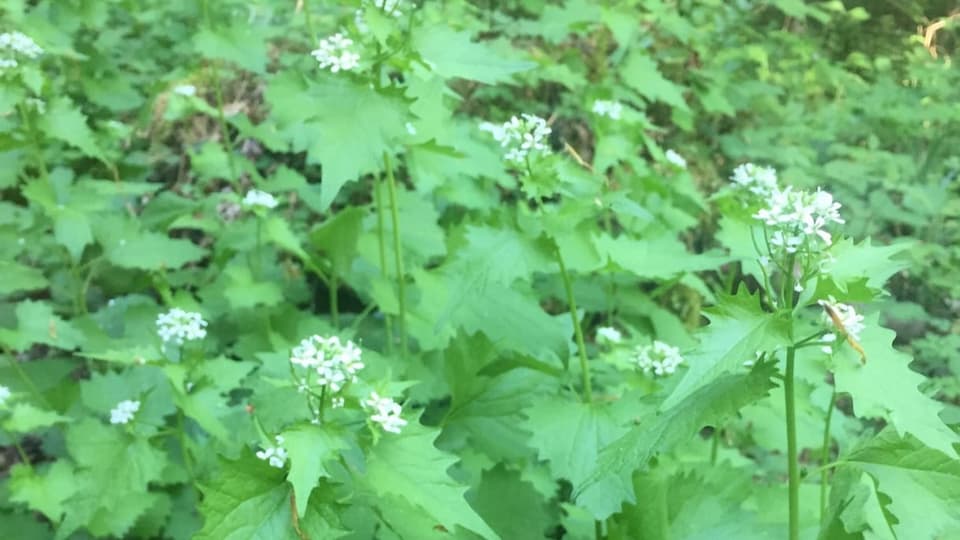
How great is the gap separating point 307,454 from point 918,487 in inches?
43.3

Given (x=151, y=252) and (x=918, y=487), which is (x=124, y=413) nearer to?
(x=151, y=252)

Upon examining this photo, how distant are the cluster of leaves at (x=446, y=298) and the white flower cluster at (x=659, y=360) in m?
0.06

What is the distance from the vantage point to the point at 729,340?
4.12ft

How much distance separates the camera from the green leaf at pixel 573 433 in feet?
5.91

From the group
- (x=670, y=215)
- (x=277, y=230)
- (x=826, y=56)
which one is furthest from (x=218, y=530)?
(x=826, y=56)

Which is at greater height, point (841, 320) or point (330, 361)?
point (841, 320)

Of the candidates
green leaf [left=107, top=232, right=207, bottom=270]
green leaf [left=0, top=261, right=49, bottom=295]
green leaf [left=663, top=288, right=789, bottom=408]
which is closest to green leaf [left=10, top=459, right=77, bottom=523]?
green leaf [left=0, top=261, right=49, bottom=295]

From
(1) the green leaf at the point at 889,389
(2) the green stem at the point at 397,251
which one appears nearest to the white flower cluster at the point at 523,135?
(2) the green stem at the point at 397,251

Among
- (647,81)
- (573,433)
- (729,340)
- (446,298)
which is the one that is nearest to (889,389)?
(729,340)

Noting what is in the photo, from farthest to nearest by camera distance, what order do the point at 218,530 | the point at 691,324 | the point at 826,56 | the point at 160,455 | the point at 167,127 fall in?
the point at 826,56
the point at 167,127
the point at 691,324
the point at 160,455
the point at 218,530

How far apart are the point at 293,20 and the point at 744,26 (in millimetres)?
2981

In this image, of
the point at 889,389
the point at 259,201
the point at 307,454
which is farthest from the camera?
the point at 259,201

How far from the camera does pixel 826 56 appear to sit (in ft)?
18.3

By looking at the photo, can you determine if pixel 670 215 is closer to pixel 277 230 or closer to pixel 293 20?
pixel 277 230
